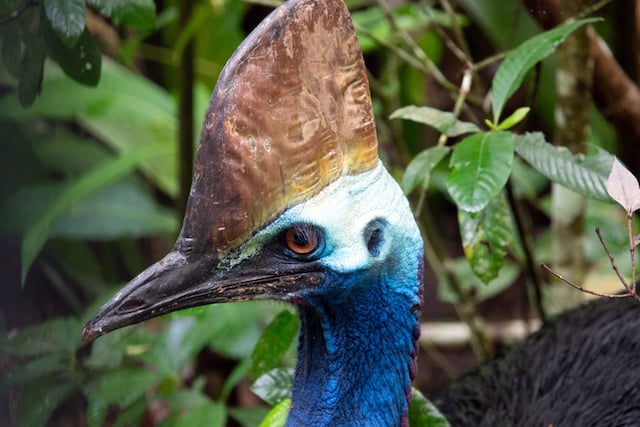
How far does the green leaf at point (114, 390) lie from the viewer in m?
1.94

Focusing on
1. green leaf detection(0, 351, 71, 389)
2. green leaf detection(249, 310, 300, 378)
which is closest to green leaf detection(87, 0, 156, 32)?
green leaf detection(249, 310, 300, 378)

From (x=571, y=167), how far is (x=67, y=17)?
82cm

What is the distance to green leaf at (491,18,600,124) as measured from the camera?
164 cm

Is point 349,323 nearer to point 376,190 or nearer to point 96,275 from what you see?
point 376,190

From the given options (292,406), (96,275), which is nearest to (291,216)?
(292,406)

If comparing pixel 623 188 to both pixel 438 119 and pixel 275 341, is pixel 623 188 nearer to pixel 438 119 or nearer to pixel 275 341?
pixel 438 119

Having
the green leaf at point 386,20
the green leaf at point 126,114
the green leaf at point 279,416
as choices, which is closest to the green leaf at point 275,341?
the green leaf at point 279,416

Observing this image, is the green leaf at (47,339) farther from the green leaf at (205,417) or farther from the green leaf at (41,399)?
the green leaf at (205,417)

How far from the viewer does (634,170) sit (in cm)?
246

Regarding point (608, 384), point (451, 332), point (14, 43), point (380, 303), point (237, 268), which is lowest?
point (451, 332)

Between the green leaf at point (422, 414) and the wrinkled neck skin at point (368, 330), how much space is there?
0.42 ft

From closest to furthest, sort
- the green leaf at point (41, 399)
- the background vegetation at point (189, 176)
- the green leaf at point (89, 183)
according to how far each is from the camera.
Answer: the background vegetation at point (189, 176) → the green leaf at point (41, 399) → the green leaf at point (89, 183)

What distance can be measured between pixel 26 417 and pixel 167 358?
0.48 m

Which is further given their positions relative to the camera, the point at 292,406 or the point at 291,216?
the point at 292,406
